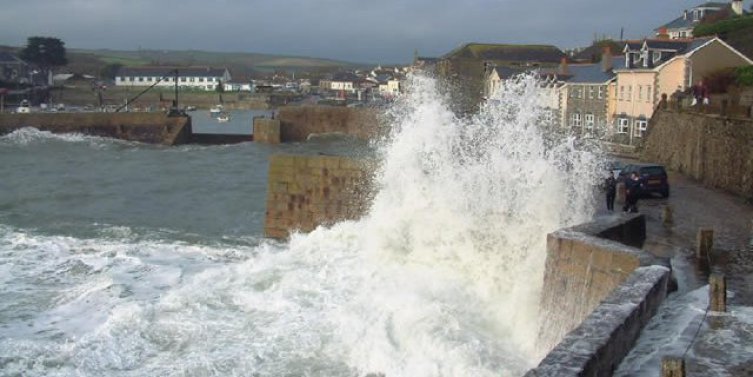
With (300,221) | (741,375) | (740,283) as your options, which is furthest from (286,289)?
(741,375)

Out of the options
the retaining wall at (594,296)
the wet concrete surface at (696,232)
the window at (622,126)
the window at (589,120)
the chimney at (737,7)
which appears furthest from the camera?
the chimney at (737,7)

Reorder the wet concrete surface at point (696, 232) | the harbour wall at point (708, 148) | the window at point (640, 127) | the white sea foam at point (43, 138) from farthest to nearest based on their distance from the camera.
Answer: the white sea foam at point (43, 138), the window at point (640, 127), the harbour wall at point (708, 148), the wet concrete surface at point (696, 232)

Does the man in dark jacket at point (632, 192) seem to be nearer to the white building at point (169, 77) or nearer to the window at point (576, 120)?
the window at point (576, 120)

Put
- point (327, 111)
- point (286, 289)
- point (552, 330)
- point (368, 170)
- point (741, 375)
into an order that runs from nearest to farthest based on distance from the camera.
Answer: point (741, 375)
point (552, 330)
point (286, 289)
point (368, 170)
point (327, 111)

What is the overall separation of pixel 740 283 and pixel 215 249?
9399 mm

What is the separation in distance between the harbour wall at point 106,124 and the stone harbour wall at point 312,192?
99.5 feet

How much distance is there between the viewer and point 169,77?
5084 inches

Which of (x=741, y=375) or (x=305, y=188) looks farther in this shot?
(x=305, y=188)

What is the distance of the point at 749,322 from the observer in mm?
6574

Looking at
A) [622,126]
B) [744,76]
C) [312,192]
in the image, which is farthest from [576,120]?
[312,192]

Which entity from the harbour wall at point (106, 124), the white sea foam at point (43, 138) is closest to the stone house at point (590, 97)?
the harbour wall at point (106, 124)

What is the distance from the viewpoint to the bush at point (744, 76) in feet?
81.4

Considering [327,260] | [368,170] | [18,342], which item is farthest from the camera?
[368,170]

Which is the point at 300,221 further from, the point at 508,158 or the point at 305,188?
the point at 508,158
